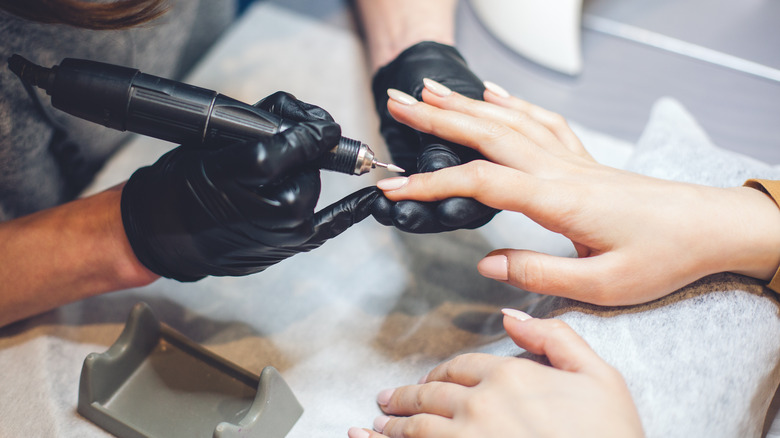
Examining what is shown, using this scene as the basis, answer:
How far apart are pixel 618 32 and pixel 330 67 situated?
679mm

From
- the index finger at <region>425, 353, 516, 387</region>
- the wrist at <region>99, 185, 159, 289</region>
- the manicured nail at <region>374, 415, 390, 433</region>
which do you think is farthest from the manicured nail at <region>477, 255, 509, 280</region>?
the wrist at <region>99, 185, 159, 289</region>

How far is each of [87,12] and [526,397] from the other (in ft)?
2.17

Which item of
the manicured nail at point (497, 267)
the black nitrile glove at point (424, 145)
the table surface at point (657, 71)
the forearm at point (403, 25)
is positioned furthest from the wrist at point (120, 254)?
the table surface at point (657, 71)

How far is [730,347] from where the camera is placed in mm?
625

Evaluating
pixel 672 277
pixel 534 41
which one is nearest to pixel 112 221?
pixel 672 277

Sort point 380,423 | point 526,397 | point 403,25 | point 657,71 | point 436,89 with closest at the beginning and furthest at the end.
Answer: point 526,397 → point 380,423 → point 436,89 → point 403,25 → point 657,71

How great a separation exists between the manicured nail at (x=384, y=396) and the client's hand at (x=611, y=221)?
195 mm

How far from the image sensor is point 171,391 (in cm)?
70

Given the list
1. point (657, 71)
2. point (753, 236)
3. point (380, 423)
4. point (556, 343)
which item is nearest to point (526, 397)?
point (556, 343)

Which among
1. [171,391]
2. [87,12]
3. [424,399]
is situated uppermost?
[87,12]

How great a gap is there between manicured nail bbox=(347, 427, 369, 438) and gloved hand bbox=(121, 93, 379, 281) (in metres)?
0.23

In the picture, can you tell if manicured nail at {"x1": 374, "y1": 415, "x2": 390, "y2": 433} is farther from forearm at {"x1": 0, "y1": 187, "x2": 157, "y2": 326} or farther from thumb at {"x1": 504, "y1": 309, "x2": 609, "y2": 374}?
forearm at {"x1": 0, "y1": 187, "x2": 157, "y2": 326}

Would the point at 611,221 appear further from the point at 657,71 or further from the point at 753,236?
the point at 657,71

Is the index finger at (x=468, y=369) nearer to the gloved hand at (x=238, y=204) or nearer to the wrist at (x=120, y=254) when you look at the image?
the gloved hand at (x=238, y=204)
